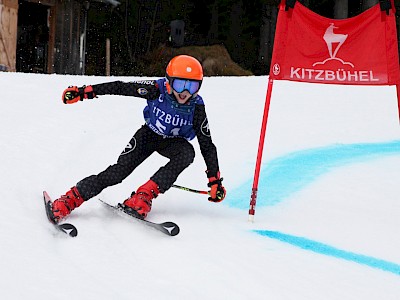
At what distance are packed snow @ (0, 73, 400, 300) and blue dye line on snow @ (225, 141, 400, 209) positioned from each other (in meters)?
0.02

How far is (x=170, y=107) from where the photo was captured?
4730 mm

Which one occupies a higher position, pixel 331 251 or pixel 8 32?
pixel 8 32

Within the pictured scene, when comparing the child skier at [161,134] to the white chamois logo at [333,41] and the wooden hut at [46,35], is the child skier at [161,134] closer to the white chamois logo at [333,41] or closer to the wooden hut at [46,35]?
the white chamois logo at [333,41]

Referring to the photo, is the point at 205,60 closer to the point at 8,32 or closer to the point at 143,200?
the point at 8,32

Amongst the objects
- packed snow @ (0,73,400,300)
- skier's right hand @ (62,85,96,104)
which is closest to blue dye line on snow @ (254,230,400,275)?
packed snow @ (0,73,400,300)

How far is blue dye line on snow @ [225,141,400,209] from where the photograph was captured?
19.2 feet

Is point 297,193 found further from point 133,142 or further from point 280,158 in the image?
point 133,142

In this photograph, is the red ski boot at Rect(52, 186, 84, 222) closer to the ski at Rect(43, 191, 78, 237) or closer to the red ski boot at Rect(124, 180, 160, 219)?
the ski at Rect(43, 191, 78, 237)

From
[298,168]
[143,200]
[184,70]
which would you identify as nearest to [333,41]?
[184,70]

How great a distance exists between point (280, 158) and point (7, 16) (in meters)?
9.59

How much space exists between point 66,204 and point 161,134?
3.26 ft

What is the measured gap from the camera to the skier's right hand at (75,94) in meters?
4.54

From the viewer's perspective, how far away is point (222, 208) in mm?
5402

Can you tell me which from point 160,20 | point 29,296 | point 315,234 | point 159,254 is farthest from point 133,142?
point 160,20
